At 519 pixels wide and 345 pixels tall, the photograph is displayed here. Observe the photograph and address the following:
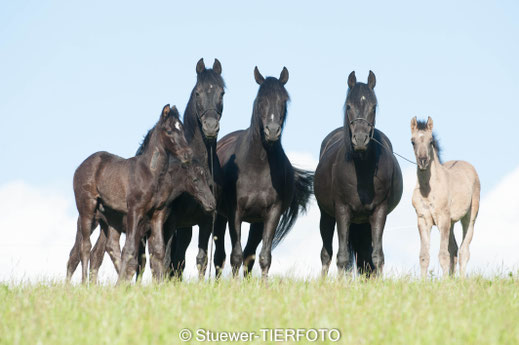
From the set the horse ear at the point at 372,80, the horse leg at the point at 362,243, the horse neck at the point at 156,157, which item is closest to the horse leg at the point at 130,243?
the horse neck at the point at 156,157

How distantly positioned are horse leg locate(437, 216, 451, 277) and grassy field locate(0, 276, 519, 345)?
2.14 metres

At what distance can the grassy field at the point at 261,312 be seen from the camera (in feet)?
17.0

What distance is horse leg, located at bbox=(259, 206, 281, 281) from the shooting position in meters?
9.14

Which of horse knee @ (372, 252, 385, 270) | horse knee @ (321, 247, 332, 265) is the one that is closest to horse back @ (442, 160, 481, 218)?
horse knee @ (372, 252, 385, 270)

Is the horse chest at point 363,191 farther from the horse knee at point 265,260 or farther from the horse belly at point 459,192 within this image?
the horse belly at point 459,192

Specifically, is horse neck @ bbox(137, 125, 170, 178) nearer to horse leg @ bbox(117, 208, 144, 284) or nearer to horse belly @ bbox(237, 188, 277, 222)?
horse leg @ bbox(117, 208, 144, 284)

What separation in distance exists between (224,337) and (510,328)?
230 centimetres

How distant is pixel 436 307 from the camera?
623cm

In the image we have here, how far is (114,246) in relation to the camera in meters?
9.59

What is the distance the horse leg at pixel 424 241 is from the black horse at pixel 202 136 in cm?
308

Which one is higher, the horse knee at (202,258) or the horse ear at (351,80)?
the horse ear at (351,80)

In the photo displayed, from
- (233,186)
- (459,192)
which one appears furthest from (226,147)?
(459,192)

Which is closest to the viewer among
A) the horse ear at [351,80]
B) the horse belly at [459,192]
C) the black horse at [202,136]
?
the black horse at [202,136]

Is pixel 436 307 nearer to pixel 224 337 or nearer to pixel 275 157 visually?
pixel 224 337
